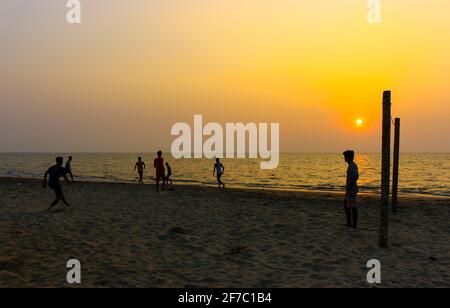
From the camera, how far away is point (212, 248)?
30.0 feet

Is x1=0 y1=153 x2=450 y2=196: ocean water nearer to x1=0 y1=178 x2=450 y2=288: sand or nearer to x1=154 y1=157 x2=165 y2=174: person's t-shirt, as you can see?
x1=154 y1=157 x2=165 y2=174: person's t-shirt

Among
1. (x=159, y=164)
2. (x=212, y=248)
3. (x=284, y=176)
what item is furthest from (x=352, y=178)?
(x=284, y=176)

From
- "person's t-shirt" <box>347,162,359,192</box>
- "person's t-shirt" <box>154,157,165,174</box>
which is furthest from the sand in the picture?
"person's t-shirt" <box>154,157,165,174</box>

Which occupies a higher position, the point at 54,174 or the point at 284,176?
the point at 54,174

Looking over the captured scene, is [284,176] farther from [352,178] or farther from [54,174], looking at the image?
[352,178]

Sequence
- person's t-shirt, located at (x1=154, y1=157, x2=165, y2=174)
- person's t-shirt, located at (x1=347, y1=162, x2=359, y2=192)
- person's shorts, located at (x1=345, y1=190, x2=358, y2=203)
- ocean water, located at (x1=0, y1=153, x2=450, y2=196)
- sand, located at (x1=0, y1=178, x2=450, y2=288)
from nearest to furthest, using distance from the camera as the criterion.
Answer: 1. sand, located at (x1=0, y1=178, x2=450, y2=288)
2. person's t-shirt, located at (x1=347, y1=162, x2=359, y2=192)
3. person's shorts, located at (x1=345, y1=190, x2=358, y2=203)
4. person's t-shirt, located at (x1=154, y1=157, x2=165, y2=174)
5. ocean water, located at (x1=0, y1=153, x2=450, y2=196)

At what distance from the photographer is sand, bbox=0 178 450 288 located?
7070 mm

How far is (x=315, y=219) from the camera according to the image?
1309 centimetres

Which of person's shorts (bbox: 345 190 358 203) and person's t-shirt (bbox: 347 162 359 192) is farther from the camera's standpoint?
person's shorts (bbox: 345 190 358 203)

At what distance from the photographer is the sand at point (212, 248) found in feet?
23.2

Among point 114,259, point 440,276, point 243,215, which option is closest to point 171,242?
point 114,259

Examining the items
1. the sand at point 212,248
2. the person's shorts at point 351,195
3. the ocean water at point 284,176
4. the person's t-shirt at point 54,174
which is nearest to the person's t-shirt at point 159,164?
the sand at point 212,248

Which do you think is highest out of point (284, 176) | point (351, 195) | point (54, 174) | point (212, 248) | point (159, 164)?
point (159, 164)
